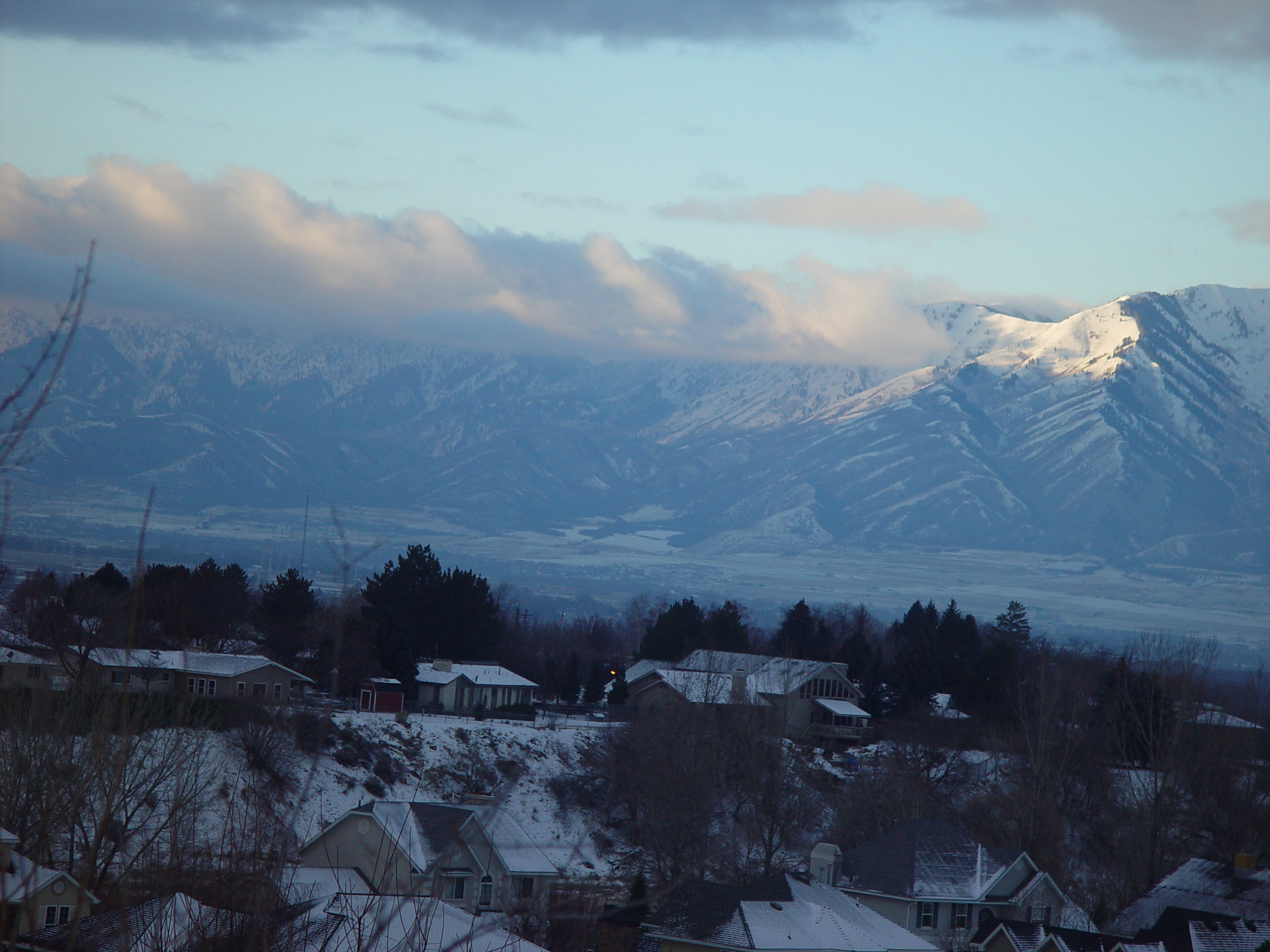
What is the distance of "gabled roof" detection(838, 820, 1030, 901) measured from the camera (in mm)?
33438

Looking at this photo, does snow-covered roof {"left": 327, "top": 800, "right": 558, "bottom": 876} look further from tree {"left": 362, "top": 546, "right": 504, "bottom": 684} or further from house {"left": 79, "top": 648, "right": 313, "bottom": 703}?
tree {"left": 362, "top": 546, "right": 504, "bottom": 684}

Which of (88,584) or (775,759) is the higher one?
(88,584)

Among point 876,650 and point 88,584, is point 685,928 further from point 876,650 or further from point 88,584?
point 876,650

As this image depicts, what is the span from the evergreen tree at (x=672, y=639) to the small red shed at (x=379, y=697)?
26363 millimetres

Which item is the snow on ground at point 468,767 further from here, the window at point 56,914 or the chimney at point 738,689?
the window at point 56,914

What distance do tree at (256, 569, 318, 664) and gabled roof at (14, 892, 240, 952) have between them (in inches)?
1455

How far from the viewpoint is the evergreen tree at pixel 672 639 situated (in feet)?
263

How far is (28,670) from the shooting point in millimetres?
39719

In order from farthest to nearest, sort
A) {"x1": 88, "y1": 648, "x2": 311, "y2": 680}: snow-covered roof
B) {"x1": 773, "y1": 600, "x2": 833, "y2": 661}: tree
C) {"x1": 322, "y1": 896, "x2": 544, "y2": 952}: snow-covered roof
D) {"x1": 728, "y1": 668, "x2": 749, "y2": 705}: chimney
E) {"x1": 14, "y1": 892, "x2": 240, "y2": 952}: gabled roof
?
1. {"x1": 773, "y1": 600, "x2": 833, "y2": 661}: tree
2. {"x1": 728, "y1": 668, "x2": 749, "y2": 705}: chimney
3. {"x1": 88, "y1": 648, "x2": 311, "y2": 680}: snow-covered roof
4. {"x1": 322, "y1": 896, "x2": 544, "y2": 952}: snow-covered roof
5. {"x1": 14, "y1": 892, "x2": 240, "y2": 952}: gabled roof

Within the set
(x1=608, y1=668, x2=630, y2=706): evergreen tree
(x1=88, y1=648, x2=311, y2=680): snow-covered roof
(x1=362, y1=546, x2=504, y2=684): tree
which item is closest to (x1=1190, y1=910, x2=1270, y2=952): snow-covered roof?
(x1=88, y1=648, x2=311, y2=680): snow-covered roof

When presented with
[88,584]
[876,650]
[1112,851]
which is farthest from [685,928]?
[876,650]

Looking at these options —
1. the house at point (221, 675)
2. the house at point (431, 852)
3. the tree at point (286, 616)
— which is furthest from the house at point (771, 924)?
the tree at point (286, 616)

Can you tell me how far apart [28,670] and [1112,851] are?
112 feet

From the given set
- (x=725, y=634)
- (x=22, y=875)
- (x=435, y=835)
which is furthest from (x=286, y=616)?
(x=22, y=875)
